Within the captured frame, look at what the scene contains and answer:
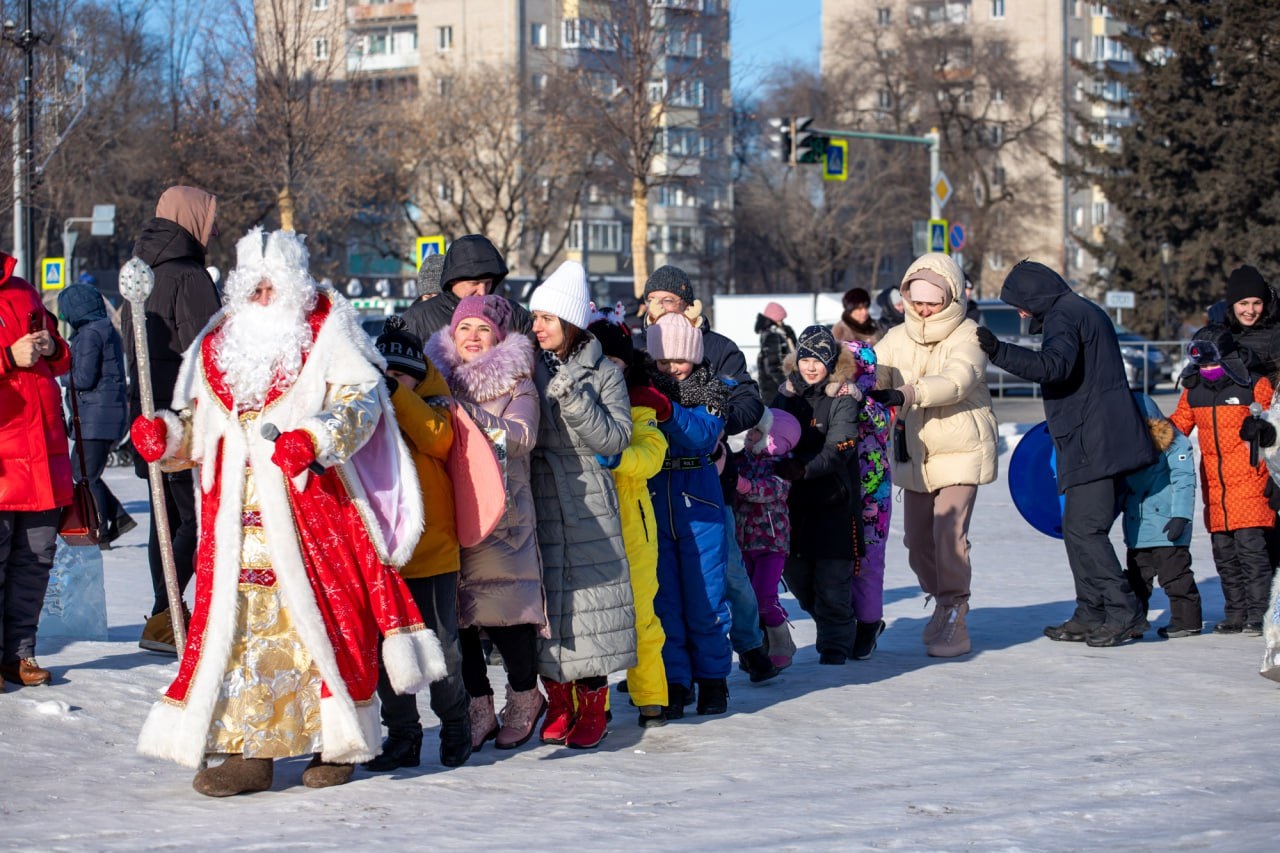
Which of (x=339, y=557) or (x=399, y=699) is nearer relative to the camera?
(x=339, y=557)

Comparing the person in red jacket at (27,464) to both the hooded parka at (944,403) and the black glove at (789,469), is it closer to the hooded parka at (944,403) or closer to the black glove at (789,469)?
the black glove at (789,469)

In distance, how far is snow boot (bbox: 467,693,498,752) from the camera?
6.32 m

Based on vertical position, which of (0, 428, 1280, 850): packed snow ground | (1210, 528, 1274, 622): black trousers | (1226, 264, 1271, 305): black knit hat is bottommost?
(0, 428, 1280, 850): packed snow ground

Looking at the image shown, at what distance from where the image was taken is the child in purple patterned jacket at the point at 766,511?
7602mm

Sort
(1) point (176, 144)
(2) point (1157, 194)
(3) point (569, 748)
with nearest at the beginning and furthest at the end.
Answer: (3) point (569, 748) → (1) point (176, 144) → (2) point (1157, 194)

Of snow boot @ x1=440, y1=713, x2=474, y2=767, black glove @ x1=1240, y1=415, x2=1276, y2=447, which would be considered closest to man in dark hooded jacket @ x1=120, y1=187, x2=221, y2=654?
snow boot @ x1=440, y1=713, x2=474, y2=767

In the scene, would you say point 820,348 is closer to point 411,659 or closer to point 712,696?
point 712,696

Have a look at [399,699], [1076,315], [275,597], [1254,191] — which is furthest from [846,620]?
[1254,191]

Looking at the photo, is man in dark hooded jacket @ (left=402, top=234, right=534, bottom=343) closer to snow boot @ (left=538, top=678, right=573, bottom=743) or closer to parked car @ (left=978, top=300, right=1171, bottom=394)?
snow boot @ (left=538, top=678, right=573, bottom=743)

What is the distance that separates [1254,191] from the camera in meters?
44.5

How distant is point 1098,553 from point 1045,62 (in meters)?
63.1

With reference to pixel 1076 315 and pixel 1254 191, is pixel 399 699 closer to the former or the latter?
pixel 1076 315

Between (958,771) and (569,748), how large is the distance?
4.45ft

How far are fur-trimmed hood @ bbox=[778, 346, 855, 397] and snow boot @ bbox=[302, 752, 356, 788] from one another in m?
3.01
